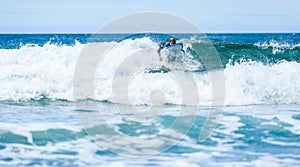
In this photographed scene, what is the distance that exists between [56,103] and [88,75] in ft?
8.71

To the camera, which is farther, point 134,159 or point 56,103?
point 56,103

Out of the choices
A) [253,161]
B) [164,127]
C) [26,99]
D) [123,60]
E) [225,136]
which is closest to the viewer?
[253,161]

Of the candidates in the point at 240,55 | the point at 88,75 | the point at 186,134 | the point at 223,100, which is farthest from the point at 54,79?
the point at 240,55

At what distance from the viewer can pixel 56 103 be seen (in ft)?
30.9

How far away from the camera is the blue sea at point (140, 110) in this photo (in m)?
5.77

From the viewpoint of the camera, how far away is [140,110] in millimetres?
8602

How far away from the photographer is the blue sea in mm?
5770

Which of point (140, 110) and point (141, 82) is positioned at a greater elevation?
point (141, 82)

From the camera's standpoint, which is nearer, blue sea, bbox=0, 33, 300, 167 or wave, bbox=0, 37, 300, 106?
blue sea, bbox=0, 33, 300, 167

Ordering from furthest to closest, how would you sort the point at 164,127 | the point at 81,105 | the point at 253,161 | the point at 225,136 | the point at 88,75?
the point at 88,75, the point at 81,105, the point at 164,127, the point at 225,136, the point at 253,161

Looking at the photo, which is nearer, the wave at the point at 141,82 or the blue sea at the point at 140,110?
the blue sea at the point at 140,110

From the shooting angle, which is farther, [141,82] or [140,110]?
[141,82]

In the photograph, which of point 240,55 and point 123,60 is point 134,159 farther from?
point 240,55

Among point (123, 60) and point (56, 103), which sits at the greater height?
point (123, 60)
